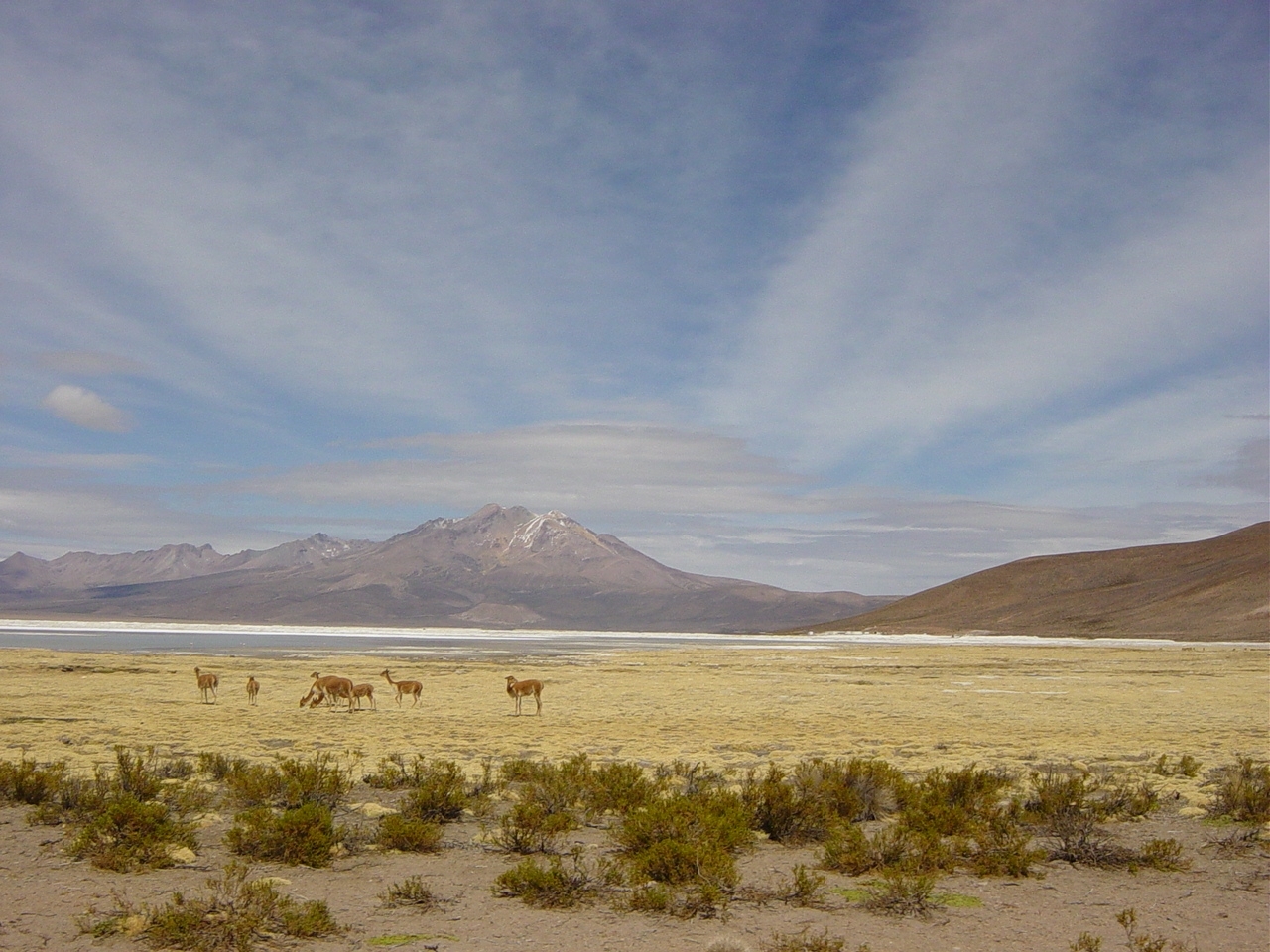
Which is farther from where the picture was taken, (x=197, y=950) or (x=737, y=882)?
(x=737, y=882)

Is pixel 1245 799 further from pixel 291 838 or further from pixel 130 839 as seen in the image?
pixel 130 839

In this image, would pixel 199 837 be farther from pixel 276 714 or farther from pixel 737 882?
pixel 276 714

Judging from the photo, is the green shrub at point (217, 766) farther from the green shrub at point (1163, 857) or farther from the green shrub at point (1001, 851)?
the green shrub at point (1163, 857)

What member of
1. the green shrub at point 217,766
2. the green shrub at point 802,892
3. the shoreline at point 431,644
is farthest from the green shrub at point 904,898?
the shoreline at point 431,644

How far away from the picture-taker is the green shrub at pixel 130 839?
8.20 m

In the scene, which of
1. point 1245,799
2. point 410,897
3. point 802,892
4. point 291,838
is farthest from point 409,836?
point 1245,799

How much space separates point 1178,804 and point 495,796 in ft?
27.9

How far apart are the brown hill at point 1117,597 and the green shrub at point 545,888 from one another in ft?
295

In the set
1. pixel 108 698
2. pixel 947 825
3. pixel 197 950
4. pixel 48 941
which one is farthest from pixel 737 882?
pixel 108 698

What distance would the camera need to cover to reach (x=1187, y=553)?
138 m

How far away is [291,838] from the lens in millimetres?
8570

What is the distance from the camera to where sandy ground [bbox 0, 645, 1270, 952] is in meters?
7.00

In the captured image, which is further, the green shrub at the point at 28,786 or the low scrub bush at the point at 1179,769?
the low scrub bush at the point at 1179,769

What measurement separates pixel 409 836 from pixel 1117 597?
132727mm
